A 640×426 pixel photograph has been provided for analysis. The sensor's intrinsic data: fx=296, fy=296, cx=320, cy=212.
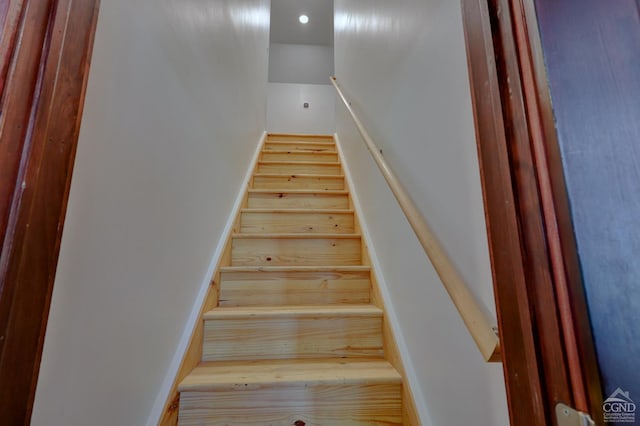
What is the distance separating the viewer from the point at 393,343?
1115mm

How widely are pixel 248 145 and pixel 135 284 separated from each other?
1.74 m

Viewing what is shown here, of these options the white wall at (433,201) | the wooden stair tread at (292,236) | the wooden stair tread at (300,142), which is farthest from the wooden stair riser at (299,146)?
the white wall at (433,201)

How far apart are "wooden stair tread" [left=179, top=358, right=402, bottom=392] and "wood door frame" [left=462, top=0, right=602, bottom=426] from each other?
2.30 feet

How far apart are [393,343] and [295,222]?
1044 millimetres

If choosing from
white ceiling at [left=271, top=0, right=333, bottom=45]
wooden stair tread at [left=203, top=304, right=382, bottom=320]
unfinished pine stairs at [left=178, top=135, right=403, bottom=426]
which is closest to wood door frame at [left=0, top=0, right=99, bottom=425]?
unfinished pine stairs at [left=178, top=135, right=403, bottom=426]

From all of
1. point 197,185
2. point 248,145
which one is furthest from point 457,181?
point 248,145

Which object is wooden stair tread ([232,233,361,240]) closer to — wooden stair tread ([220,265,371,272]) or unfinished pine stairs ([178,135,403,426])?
unfinished pine stairs ([178,135,403,426])

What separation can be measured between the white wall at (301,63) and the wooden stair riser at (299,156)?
2.37m

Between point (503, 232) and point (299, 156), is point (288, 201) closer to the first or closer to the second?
point (299, 156)

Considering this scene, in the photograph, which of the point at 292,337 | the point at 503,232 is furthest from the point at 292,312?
the point at 503,232

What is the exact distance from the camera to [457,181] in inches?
27.3

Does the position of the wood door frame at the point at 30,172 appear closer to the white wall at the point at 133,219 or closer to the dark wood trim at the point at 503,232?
the white wall at the point at 133,219

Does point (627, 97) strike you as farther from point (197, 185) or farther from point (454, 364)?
point (197, 185)

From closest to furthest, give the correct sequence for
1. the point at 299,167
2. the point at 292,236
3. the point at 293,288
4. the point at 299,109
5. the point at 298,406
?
the point at 298,406
the point at 293,288
the point at 292,236
the point at 299,167
the point at 299,109
